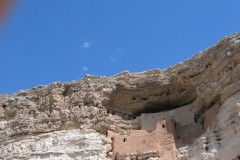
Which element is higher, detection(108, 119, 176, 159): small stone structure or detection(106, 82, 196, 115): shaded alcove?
detection(106, 82, 196, 115): shaded alcove

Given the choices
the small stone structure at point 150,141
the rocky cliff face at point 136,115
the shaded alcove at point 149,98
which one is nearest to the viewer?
the rocky cliff face at point 136,115

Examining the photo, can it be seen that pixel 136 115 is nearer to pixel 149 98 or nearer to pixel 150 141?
pixel 149 98

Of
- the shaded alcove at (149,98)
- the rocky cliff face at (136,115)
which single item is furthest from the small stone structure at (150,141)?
the shaded alcove at (149,98)

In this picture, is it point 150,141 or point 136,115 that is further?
point 136,115

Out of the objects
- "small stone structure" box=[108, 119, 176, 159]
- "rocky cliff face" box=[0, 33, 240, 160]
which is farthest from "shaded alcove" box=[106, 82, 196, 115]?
"small stone structure" box=[108, 119, 176, 159]

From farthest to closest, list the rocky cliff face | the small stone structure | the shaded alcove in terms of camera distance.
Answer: the shaded alcove → the small stone structure → the rocky cliff face

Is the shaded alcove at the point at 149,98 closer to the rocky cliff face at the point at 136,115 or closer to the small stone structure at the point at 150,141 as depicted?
the rocky cliff face at the point at 136,115

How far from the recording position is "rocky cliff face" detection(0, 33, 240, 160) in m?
10.4

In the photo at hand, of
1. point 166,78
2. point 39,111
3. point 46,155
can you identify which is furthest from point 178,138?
point 39,111

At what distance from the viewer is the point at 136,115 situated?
13383 mm

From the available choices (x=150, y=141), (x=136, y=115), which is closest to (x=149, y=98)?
(x=136, y=115)

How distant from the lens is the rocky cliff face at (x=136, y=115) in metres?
10.4

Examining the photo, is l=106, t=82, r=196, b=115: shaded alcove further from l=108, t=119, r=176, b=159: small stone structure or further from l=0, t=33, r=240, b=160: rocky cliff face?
l=108, t=119, r=176, b=159: small stone structure

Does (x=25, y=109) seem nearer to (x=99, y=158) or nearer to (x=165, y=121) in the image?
(x=99, y=158)
